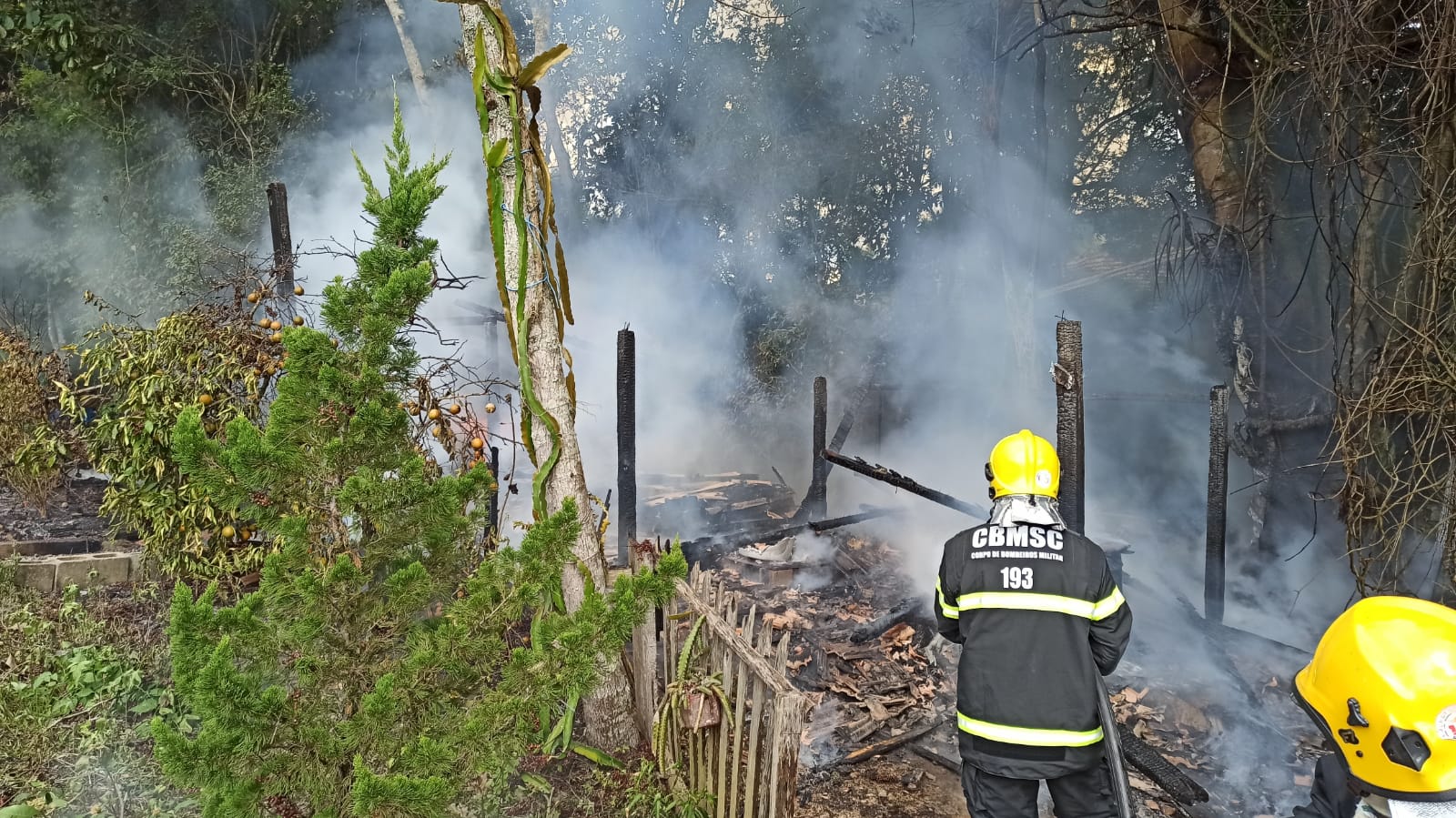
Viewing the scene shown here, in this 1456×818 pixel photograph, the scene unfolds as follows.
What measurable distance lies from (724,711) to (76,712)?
3615 mm

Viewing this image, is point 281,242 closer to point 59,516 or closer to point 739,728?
point 59,516

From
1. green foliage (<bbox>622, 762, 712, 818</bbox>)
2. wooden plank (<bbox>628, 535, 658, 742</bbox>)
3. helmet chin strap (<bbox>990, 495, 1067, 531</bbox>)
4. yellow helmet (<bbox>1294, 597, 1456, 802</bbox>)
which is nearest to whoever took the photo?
yellow helmet (<bbox>1294, 597, 1456, 802</bbox>)

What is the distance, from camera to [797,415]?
1702cm

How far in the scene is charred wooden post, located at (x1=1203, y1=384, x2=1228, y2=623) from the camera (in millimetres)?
5574

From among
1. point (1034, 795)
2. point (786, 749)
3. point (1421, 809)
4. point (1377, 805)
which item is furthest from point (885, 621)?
point (1421, 809)

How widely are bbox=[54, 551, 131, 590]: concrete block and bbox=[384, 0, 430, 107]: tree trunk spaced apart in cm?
1045

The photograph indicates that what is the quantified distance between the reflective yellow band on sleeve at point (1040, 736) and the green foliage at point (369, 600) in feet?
4.91

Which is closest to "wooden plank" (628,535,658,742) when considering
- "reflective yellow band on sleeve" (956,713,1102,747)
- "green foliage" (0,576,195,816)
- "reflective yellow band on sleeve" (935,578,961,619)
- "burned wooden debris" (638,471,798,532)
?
"reflective yellow band on sleeve" (935,578,961,619)

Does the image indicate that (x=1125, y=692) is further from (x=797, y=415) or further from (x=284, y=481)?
(x=797, y=415)

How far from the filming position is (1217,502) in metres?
5.66

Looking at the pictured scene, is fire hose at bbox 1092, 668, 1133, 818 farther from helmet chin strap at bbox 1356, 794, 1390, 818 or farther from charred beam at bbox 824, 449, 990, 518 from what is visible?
charred beam at bbox 824, 449, 990, 518

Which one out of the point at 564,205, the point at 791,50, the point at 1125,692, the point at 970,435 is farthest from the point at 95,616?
the point at 791,50

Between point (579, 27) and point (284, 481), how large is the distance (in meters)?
18.6

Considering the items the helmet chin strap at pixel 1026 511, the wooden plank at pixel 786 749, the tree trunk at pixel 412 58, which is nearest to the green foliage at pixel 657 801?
the wooden plank at pixel 786 749
